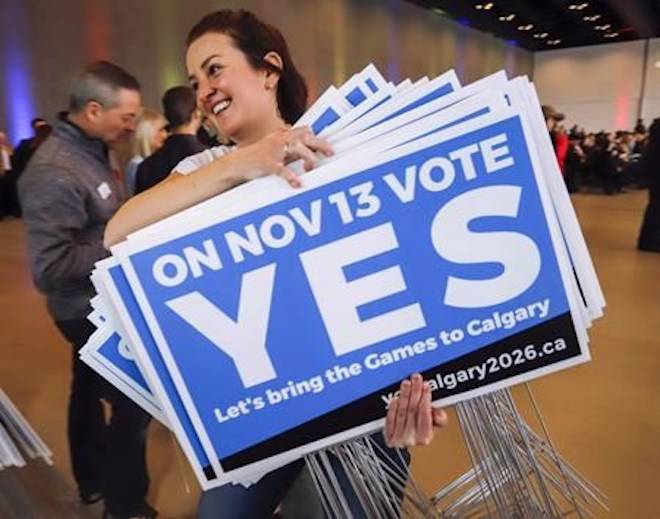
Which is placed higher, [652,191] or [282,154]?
[282,154]

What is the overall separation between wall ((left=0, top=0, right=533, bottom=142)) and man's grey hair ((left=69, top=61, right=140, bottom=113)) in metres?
7.15

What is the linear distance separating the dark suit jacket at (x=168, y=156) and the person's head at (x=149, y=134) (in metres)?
0.59

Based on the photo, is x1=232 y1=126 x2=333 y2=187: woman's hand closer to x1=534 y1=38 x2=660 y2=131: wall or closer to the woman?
the woman

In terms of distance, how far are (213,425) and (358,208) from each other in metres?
0.32

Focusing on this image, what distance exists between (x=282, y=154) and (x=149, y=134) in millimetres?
2384

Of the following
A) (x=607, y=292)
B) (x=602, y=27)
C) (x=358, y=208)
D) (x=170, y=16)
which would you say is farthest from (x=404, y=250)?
(x=602, y=27)

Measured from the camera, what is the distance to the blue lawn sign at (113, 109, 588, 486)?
0.67m

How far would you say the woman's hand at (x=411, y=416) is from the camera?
718 millimetres

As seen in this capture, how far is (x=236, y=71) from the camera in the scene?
966 millimetres

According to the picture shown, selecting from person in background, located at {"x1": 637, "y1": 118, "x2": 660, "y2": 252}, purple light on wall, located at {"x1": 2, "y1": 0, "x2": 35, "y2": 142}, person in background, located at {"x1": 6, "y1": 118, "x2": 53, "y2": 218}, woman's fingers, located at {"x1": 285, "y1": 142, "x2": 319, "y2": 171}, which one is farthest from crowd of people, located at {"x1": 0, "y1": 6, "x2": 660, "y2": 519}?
purple light on wall, located at {"x1": 2, "y1": 0, "x2": 35, "y2": 142}

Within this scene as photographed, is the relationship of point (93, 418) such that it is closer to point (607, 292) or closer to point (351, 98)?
point (351, 98)

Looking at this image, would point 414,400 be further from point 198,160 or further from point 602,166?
point 602,166

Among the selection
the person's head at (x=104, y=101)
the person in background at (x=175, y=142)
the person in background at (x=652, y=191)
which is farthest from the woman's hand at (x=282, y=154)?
the person in background at (x=652, y=191)

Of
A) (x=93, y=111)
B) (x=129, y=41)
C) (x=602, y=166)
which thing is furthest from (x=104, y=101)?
(x=602, y=166)
